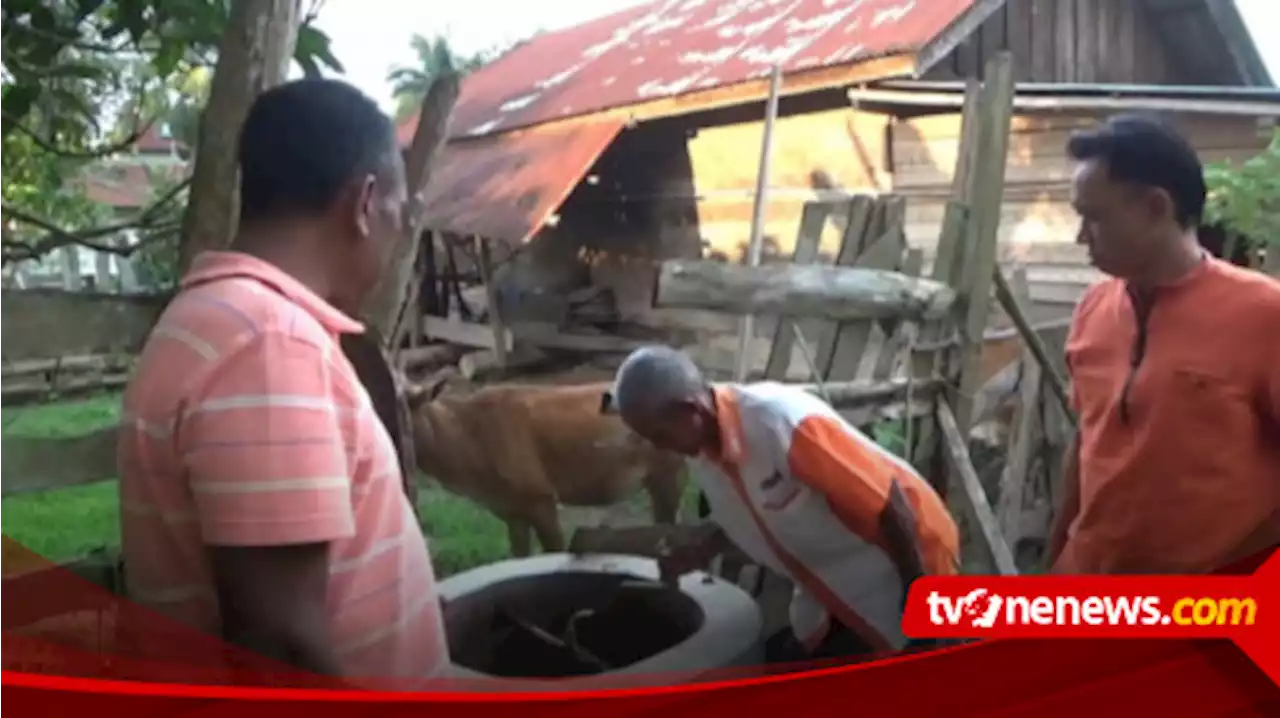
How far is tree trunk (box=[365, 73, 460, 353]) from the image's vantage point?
626mm

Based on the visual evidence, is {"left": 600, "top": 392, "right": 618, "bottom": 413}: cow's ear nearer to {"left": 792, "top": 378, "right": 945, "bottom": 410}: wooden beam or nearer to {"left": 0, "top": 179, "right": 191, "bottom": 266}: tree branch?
{"left": 792, "top": 378, "right": 945, "bottom": 410}: wooden beam

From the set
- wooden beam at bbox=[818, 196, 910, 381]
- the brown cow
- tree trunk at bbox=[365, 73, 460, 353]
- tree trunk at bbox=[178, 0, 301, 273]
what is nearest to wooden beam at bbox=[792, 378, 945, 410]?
wooden beam at bbox=[818, 196, 910, 381]

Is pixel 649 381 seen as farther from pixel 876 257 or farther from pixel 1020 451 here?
pixel 1020 451

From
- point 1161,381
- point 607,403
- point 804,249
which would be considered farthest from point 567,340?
point 1161,381

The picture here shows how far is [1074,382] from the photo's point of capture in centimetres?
76

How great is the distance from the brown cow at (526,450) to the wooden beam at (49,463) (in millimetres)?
159

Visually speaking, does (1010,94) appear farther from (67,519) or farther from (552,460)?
(67,519)

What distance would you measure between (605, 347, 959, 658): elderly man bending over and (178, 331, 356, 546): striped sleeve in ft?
0.66

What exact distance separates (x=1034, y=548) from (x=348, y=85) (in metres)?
0.51

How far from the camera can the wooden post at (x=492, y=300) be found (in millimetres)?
641

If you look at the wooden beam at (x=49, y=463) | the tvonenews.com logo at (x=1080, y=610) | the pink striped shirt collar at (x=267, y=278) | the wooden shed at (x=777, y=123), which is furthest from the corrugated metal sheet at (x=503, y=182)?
the tvonenews.com logo at (x=1080, y=610)

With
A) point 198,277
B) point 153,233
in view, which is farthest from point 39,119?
point 198,277

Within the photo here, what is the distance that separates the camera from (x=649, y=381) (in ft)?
2.16

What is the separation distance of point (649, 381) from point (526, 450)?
0.08m
